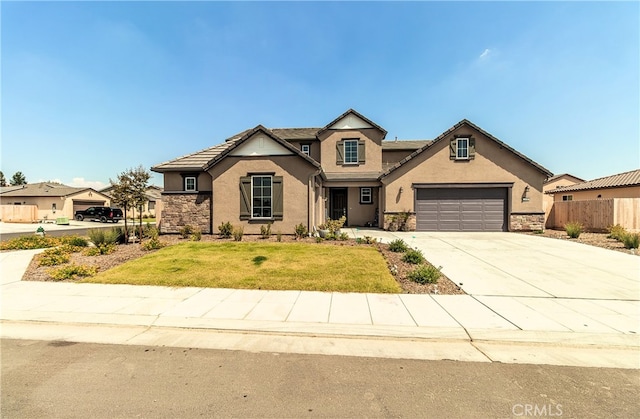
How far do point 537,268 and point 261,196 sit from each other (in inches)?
457

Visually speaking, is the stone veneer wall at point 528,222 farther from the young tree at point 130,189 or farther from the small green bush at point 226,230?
the young tree at point 130,189

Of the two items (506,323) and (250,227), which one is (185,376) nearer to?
(506,323)

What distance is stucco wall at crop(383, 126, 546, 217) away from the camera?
1619 cm

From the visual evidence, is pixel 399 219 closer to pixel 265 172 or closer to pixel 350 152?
pixel 350 152

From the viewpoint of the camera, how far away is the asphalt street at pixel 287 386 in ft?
8.74

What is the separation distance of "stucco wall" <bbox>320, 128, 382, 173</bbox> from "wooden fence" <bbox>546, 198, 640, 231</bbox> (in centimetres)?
1290

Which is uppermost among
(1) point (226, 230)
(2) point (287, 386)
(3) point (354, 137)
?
(3) point (354, 137)

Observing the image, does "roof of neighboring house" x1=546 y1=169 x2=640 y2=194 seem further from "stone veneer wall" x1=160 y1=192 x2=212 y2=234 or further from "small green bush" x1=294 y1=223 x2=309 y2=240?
"stone veneer wall" x1=160 y1=192 x2=212 y2=234

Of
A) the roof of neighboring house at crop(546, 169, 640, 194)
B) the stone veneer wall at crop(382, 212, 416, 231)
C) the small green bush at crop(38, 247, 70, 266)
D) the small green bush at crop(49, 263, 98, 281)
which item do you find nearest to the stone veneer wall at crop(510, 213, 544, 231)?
the stone veneer wall at crop(382, 212, 416, 231)

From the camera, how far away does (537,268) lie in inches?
321

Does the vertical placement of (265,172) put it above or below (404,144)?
below

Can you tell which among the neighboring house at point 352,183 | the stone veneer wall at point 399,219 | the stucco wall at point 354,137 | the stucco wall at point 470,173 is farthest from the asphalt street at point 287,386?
the stucco wall at point 354,137

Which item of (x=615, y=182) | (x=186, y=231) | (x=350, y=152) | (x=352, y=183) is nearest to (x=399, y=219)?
(x=352, y=183)

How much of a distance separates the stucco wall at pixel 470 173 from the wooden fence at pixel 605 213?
3.15 m
